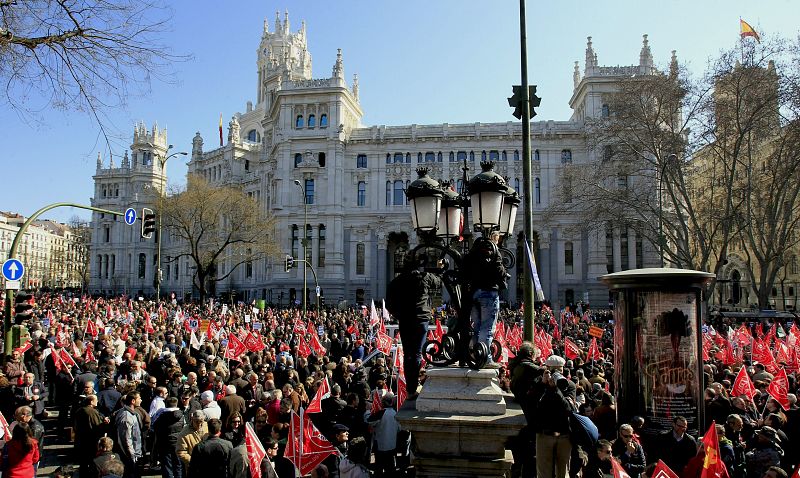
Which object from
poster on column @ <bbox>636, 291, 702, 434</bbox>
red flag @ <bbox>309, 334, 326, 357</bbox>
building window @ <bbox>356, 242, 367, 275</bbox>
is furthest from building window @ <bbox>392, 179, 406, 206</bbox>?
poster on column @ <bbox>636, 291, 702, 434</bbox>

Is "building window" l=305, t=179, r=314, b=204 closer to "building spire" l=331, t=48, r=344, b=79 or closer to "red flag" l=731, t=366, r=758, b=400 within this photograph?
"building spire" l=331, t=48, r=344, b=79

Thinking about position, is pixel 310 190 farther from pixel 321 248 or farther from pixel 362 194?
pixel 321 248

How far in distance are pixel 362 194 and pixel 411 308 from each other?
54208 millimetres

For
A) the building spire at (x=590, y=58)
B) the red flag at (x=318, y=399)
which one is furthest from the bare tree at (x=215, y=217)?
the red flag at (x=318, y=399)

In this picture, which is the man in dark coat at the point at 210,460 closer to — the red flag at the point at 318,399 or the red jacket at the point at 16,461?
the red jacket at the point at 16,461

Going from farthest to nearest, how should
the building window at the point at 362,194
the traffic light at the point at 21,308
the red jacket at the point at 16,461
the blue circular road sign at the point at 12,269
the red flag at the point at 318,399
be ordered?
the building window at the point at 362,194 < the traffic light at the point at 21,308 < the blue circular road sign at the point at 12,269 < the red flag at the point at 318,399 < the red jacket at the point at 16,461

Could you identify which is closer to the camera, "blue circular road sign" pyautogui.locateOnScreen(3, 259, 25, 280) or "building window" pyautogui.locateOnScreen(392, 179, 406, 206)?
"blue circular road sign" pyautogui.locateOnScreen(3, 259, 25, 280)

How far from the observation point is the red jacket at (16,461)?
23.6 feet

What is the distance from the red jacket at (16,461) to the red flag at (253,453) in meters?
2.69

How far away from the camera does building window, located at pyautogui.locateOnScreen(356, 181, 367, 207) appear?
198 ft

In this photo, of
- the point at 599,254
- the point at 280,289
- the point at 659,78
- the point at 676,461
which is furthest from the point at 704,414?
the point at 280,289

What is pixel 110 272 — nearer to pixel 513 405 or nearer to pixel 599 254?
pixel 599 254

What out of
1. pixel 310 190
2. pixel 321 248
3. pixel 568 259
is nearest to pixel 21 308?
pixel 321 248

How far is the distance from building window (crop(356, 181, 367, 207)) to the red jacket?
2094 inches
